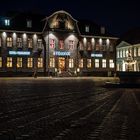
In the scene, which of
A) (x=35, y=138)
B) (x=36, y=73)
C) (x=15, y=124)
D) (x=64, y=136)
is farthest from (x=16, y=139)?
(x=36, y=73)

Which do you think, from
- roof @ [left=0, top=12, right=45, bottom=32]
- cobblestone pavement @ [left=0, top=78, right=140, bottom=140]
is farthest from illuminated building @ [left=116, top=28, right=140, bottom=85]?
cobblestone pavement @ [left=0, top=78, right=140, bottom=140]

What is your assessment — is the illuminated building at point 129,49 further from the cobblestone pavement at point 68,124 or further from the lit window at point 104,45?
the cobblestone pavement at point 68,124

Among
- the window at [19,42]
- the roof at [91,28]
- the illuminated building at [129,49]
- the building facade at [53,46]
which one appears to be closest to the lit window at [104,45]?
the building facade at [53,46]

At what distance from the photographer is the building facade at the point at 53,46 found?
66.2 m

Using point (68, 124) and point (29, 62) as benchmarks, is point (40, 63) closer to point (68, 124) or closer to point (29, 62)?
point (29, 62)

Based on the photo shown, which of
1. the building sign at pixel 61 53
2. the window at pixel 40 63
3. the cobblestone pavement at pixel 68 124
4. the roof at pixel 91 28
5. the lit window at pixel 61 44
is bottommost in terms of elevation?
the cobblestone pavement at pixel 68 124

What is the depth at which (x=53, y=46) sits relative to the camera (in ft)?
228

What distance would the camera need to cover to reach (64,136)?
381 inches

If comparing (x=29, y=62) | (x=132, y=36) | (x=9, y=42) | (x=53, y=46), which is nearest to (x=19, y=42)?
(x=9, y=42)

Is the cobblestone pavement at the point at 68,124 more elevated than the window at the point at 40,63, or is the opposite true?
the window at the point at 40,63

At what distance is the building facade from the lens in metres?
66.2

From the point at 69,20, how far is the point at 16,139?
62740mm

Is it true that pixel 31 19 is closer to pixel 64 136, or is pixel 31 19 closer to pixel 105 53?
pixel 105 53

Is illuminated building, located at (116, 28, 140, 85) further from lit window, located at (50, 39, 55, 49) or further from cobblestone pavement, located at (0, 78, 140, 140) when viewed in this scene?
cobblestone pavement, located at (0, 78, 140, 140)
